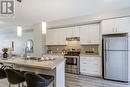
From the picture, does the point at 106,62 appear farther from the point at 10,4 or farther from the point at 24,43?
the point at 24,43

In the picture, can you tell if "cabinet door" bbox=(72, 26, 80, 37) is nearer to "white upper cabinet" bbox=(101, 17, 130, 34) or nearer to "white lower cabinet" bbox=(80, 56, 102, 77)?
"white lower cabinet" bbox=(80, 56, 102, 77)

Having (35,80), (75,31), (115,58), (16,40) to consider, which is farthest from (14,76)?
(16,40)

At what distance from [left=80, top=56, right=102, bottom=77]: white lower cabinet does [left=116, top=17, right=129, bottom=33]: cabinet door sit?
56.1 inches

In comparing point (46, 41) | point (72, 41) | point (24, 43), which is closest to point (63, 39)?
point (72, 41)

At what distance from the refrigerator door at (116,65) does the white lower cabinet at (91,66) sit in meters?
0.42

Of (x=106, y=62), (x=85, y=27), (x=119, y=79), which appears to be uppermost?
(x=85, y=27)

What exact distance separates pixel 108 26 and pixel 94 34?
848 millimetres

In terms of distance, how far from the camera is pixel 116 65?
15.5ft

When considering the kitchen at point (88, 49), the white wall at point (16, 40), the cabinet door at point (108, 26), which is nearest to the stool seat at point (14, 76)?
the kitchen at point (88, 49)

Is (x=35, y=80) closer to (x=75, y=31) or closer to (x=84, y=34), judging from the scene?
(x=84, y=34)

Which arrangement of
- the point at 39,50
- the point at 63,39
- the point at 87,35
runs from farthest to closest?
the point at 39,50 < the point at 63,39 < the point at 87,35

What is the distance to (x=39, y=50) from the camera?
735 centimetres

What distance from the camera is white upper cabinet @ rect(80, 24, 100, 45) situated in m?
5.68

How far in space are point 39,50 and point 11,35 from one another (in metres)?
4.72
